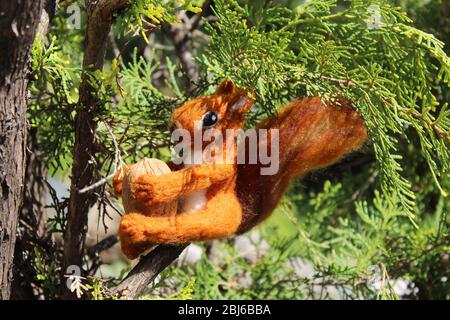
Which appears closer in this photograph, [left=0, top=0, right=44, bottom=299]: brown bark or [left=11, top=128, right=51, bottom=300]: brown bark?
[left=0, top=0, right=44, bottom=299]: brown bark

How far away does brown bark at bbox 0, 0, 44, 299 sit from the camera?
59 cm

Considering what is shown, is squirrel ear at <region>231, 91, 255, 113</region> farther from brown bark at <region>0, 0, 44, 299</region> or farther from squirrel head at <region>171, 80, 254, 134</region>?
brown bark at <region>0, 0, 44, 299</region>

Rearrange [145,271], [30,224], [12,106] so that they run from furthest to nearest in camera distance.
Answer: [30,224], [145,271], [12,106]

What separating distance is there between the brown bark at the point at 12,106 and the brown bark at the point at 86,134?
11cm

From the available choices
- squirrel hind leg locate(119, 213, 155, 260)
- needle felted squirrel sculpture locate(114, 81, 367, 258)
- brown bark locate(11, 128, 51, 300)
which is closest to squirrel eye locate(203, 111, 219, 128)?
needle felted squirrel sculpture locate(114, 81, 367, 258)

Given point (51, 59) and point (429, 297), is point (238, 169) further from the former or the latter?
point (429, 297)

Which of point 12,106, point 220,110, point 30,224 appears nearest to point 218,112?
point 220,110

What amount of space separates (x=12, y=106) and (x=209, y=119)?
0.22 m

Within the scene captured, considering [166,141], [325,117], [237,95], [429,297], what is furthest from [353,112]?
[429,297]

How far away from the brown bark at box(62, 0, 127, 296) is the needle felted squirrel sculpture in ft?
0.21

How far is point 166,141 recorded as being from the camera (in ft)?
2.94

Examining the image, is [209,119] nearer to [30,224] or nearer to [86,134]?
[86,134]

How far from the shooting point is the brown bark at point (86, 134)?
29.0 inches

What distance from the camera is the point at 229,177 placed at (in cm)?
75
